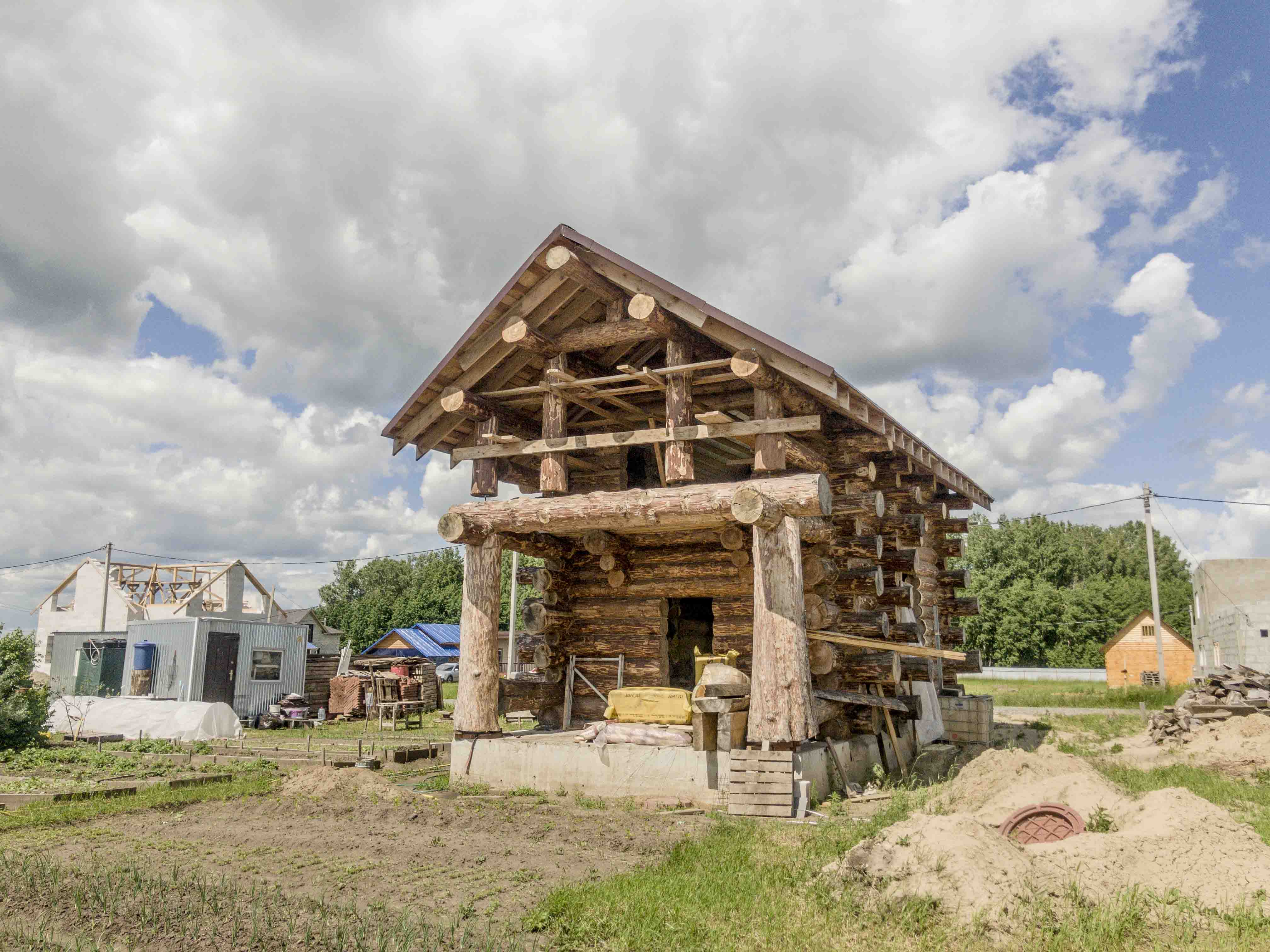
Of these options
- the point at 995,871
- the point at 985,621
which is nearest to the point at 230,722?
the point at 995,871

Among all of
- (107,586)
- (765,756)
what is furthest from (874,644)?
(107,586)

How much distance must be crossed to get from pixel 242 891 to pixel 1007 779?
851 centimetres

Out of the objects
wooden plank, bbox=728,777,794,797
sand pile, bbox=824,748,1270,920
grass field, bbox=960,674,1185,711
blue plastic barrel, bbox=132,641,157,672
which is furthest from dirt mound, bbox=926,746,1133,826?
blue plastic barrel, bbox=132,641,157,672

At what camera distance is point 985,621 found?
56.9 metres

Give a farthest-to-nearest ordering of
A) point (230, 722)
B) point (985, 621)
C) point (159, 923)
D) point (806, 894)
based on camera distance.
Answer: point (985, 621) < point (230, 722) < point (806, 894) < point (159, 923)

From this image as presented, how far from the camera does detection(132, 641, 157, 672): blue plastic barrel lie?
27672mm

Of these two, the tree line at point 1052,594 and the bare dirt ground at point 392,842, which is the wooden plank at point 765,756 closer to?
the bare dirt ground at point 392,842

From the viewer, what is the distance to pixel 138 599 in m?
38.8

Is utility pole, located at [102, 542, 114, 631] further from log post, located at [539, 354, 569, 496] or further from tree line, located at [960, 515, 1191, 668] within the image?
tree line, located at [960, 515, 1191, 668]

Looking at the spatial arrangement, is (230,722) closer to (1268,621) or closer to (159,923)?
(159,923)

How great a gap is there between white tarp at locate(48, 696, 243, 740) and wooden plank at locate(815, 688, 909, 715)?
15453 mm

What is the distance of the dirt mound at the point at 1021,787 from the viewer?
8734 millimetres

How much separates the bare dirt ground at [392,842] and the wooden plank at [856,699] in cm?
286

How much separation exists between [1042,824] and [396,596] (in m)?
71.6
